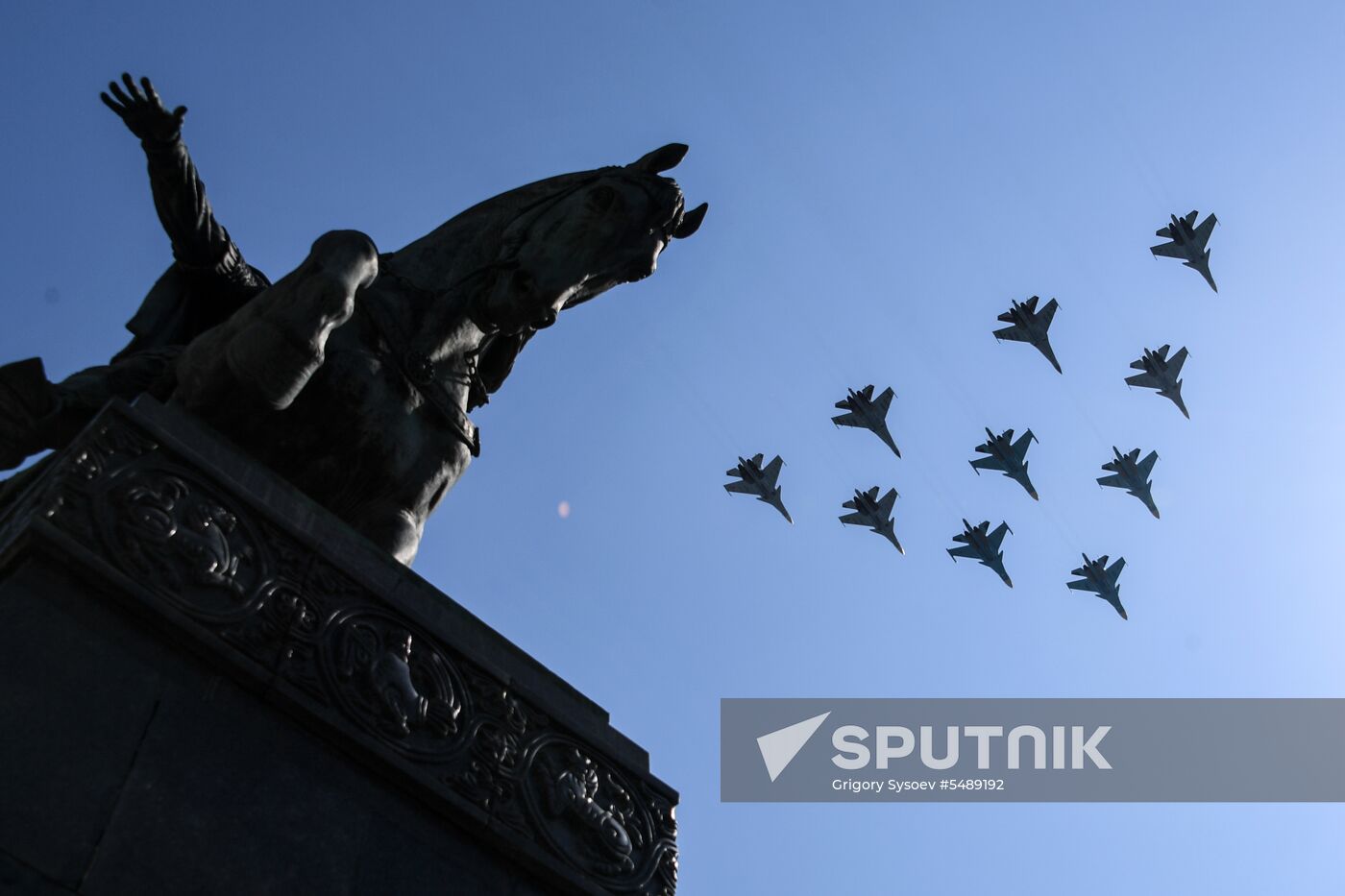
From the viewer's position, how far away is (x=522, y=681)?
17.1 feet

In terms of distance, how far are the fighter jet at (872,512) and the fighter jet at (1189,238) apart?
47.2 feet

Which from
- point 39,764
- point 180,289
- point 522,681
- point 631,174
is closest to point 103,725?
point 39,764

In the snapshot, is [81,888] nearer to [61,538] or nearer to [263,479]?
[61,538]

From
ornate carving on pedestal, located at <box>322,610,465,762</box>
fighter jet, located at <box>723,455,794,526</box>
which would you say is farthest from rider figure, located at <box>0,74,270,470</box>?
fighter jet, located at <box>723,455,794,526</box>

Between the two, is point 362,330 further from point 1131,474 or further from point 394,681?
point 1131,474

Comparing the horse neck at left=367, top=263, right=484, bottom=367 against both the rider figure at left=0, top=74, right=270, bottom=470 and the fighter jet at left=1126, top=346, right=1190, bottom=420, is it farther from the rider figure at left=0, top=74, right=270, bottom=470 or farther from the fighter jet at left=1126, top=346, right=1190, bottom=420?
the fighter jet at left=1126, top=346, right=1190, bottom=420

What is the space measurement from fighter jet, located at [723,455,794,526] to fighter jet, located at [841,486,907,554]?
9.54ft

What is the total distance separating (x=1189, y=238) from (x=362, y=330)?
2092 inches

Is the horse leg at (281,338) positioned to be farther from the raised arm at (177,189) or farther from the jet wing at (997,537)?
the jet wing at (997,537)

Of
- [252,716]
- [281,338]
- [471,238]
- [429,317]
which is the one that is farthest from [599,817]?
[471,238]

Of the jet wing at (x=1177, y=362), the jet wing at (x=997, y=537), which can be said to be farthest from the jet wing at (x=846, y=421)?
the jet wing at (x=1177, y=362)

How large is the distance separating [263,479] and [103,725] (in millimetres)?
1306

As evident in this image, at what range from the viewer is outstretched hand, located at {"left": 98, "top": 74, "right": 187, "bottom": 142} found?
586 centimetres

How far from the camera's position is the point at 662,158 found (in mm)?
7352
